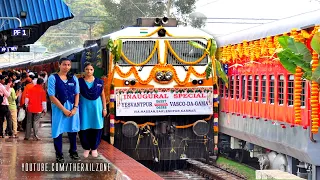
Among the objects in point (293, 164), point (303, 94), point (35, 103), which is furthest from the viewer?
point (35, 103)

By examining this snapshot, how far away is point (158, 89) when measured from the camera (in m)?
17.0

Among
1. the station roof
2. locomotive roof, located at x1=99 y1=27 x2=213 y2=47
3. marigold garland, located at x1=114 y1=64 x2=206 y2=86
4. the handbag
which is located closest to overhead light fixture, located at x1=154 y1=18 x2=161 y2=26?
locomotive roof, located at x1=99 y1=27 x2=213 y2=47

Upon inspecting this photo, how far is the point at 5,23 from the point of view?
24438 millimetres

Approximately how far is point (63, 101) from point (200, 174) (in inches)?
249

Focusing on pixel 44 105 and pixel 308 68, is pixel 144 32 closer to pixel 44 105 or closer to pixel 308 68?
pixel 44 105

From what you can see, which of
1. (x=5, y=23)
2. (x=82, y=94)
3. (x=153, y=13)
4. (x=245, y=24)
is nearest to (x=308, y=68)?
(x=82, y=94)

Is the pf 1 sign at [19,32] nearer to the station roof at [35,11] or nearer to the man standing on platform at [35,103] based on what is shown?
the station roof at [35,11]

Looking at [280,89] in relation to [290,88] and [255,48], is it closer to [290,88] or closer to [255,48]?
[290,88]

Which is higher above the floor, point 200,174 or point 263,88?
point 263,88

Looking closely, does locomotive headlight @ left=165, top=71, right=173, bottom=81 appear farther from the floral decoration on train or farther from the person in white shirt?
the person in white shirt

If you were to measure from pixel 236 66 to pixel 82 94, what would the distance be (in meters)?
8.81

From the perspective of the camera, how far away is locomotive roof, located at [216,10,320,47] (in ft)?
48.2

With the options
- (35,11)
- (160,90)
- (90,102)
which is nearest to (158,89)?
(160,90)

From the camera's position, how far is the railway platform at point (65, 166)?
Answer: 39.6ft
